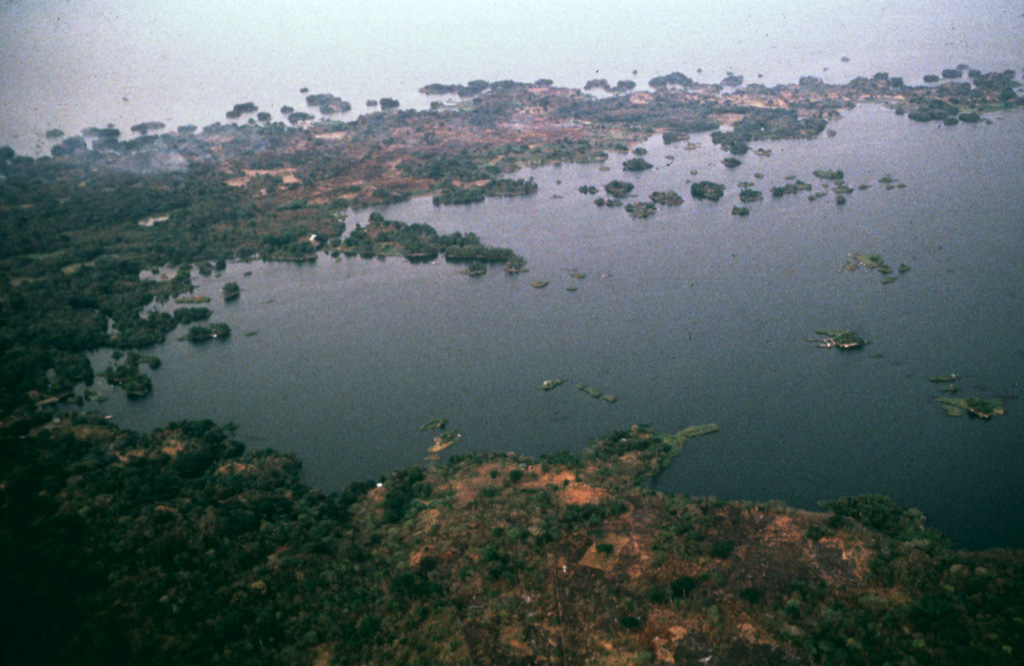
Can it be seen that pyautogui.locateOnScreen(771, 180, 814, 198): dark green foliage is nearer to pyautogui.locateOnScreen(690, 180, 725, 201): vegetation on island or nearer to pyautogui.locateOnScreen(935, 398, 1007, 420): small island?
pyautogui.locateOnScreen(690, 180, 725, 201): vegetation on island

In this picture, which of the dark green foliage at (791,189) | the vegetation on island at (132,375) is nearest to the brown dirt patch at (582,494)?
the vegetation on island at (132,375)

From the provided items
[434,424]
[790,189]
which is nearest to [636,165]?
[790,189]

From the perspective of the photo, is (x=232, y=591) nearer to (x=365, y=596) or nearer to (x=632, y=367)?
(x=365, y=596)

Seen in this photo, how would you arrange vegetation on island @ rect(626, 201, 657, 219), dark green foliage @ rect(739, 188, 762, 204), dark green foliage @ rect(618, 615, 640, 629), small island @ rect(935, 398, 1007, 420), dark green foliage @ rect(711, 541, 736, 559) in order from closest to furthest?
dark green foliage @ rect(618, 615, 640, 629), dark green foliage @ rect(711, 541, 736, 559), small island @ rect(935, 398, 1007, 420), vegetation on island @ rect(626, 201, 657, 219), dark green foliage @ rect(739, 188, 762, 204)

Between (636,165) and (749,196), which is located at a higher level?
(636,165)

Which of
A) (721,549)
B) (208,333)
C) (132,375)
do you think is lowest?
(721,549)

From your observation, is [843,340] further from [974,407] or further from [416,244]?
[416,244]

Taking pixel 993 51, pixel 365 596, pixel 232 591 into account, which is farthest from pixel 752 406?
pixel 993 51

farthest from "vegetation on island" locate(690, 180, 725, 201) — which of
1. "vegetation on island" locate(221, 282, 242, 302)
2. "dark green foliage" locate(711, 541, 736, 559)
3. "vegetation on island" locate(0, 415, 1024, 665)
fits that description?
"dark green foliage" locate(711, 541, 736, 559)

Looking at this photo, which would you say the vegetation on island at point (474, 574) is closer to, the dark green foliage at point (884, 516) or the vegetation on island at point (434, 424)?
the dark green foliage at point (884, 516)
